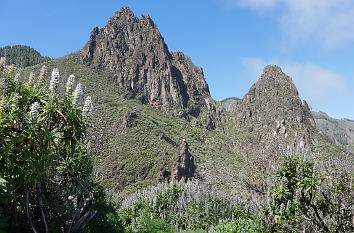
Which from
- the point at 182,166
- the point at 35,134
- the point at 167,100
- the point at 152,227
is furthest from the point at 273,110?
the point at 35,134

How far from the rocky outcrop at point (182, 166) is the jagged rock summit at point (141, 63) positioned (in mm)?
65069

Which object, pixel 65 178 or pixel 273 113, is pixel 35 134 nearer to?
pixel 65 178

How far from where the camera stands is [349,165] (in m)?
6.27

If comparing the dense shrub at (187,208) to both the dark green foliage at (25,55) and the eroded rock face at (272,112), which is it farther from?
the dark green foliage at (25,55)

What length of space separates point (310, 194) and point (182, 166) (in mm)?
28255

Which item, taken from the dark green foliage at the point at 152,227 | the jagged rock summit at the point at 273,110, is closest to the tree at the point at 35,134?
the dark green foliage at the point at 152,227

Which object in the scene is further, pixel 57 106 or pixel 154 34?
pixel 154 34

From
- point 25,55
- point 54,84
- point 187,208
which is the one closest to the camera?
point 54,84

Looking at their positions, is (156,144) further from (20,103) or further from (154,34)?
(154,34)

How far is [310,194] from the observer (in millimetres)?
6133

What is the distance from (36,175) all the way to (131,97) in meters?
94.6

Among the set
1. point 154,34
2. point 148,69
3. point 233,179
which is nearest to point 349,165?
point 233,179

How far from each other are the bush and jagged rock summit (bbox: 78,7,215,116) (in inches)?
3679

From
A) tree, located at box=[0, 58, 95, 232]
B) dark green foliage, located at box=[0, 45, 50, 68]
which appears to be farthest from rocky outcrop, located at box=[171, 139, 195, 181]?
dark green foliage, located at box=[0, 45, 50, 68]
